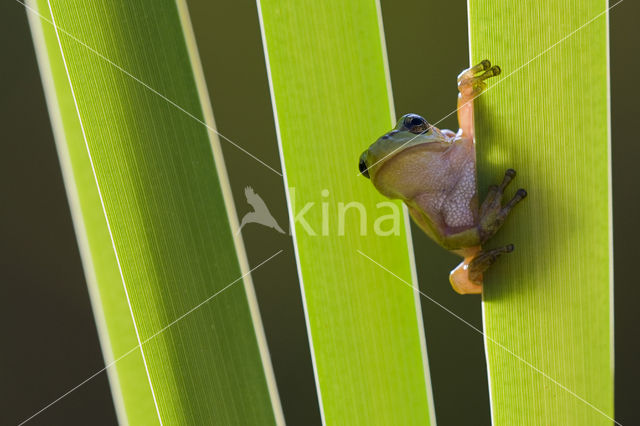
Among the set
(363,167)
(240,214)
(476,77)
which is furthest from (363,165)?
(240,214)

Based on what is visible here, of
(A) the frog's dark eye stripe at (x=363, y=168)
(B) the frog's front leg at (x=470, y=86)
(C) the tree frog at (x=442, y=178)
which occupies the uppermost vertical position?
(B) the frog's front leg at (x=470, y=86)

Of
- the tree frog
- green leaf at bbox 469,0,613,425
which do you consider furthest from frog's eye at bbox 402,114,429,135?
green leaf at bbox 469,0,613,425

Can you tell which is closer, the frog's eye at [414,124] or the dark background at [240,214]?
the frog's eye at [414,124]

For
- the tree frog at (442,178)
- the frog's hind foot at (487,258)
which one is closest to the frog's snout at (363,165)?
the tree frog at (442,178)

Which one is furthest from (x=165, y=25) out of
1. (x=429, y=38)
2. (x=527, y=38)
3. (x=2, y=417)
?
(x=2, y=417)

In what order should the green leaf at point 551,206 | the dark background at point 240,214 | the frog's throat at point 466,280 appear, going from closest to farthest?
the green leaf at point 551,206 → the frog's throat at point 466,280 → the dark background at point 240,214

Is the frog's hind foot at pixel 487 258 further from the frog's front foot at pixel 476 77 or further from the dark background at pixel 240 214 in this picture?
the dark background at pixel 240 214

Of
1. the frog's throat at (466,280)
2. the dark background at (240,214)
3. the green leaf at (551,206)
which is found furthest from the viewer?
the dark background at (240,214)
